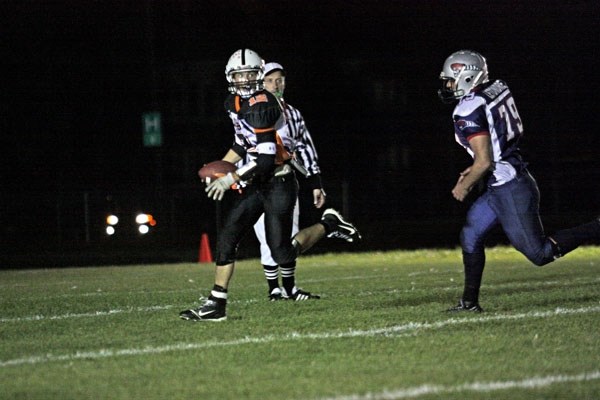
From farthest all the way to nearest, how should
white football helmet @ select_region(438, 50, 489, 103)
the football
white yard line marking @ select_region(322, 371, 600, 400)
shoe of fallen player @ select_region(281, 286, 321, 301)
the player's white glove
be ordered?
shoe of fallen player @ select_region(281, 286, 321, 301) → white football helmet @ select_region(438, 50, 489, 103) → the football → the player's white glove → white yard line marking @ select_region(322, 371, 600, 400)

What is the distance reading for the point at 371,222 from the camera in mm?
30891

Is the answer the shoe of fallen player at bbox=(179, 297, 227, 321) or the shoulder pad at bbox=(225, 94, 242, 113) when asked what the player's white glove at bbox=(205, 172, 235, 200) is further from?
the shoe of fallen player at bbox=(179, 297, 227, 321)

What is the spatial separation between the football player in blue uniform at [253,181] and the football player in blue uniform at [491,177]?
1.21 meters

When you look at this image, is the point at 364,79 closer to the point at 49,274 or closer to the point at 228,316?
the point at 49,274

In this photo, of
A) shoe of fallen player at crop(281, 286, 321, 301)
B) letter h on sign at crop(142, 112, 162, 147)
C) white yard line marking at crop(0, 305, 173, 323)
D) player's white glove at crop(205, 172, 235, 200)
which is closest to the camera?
player's white glove at crop(205, 172, 235, 200)

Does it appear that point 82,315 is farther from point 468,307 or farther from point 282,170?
point 468,307

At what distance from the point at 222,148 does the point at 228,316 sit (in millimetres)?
43414

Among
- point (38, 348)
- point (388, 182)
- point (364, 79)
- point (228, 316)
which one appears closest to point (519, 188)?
point (228, 316)

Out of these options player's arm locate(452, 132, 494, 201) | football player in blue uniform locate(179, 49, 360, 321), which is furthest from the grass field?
→ player's arm locate(452, 132, 494, 201)

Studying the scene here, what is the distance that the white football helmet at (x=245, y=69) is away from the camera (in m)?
7.82

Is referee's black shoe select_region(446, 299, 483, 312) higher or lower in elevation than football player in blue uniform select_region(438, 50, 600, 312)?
lower

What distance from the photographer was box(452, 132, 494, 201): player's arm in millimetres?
7566

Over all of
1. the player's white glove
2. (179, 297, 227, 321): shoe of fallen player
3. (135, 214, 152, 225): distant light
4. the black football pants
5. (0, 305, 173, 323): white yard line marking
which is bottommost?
(135, 214, 152, 225): distant light

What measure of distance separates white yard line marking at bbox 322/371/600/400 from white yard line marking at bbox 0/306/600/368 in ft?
5.41
